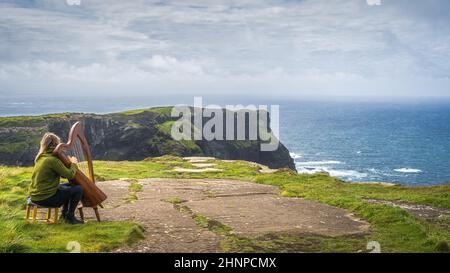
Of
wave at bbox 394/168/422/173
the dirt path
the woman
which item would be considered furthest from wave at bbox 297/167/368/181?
the woman

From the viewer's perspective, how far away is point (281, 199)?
20938 mm

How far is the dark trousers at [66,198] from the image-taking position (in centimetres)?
1326

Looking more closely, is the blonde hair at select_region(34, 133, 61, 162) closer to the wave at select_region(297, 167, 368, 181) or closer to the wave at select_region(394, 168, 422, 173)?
the wave at select_region(297, 167, 368, 181)

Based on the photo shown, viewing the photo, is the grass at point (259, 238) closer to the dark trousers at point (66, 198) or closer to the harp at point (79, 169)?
the dark trousers at point (66, 198)

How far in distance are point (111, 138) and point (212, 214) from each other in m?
113

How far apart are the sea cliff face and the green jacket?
102 meters

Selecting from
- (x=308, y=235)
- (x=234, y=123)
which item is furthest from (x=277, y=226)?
(x=234, y=123)

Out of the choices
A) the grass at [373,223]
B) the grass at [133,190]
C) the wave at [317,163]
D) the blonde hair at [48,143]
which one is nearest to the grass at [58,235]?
the blonde hair at [48,143]

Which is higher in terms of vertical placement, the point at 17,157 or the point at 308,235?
the point at 308,235

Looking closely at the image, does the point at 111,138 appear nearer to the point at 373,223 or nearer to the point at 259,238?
the point at 373,223

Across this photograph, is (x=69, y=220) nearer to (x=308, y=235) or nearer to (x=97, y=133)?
(x=308, y=235)

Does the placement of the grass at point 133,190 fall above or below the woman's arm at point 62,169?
below

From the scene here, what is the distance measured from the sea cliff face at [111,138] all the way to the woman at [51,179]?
102m

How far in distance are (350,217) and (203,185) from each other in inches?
430
